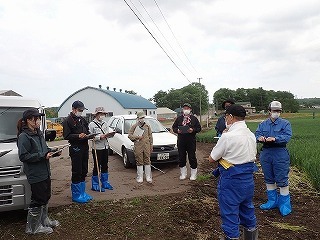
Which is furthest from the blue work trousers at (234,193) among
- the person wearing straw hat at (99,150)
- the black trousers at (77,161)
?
the person wearing straw hat at (99,150)

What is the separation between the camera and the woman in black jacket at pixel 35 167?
422cm

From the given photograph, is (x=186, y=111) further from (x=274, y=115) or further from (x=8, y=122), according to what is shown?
(x=8, y=122)

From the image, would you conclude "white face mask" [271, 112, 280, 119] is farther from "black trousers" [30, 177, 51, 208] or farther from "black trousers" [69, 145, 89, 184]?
"black trousers" [30, 177, 51, 208]

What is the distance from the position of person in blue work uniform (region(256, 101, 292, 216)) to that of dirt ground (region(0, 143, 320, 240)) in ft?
0.79

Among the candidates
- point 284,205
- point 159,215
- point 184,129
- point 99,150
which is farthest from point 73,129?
point 284,205

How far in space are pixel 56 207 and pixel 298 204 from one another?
4.88m

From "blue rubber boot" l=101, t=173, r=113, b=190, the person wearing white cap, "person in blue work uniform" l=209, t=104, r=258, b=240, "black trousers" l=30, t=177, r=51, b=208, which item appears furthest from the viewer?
the person wearing white cap

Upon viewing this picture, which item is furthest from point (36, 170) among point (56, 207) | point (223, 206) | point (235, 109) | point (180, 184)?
point (180, 184)

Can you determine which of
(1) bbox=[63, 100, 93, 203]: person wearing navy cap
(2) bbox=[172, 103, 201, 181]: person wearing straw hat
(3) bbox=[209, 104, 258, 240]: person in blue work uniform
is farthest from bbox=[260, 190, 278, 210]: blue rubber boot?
(1) bbox=[63, 100, 93, 203]: person wearing navy cap

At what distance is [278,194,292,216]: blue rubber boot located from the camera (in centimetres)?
523

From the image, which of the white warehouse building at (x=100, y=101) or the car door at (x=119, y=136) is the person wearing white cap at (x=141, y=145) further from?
the white warehouse building at (x=100, y=101)

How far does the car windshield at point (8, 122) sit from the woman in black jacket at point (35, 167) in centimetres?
98

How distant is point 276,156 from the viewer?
17.2 feet

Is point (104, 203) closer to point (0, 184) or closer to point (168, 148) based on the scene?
point (0, 184)
